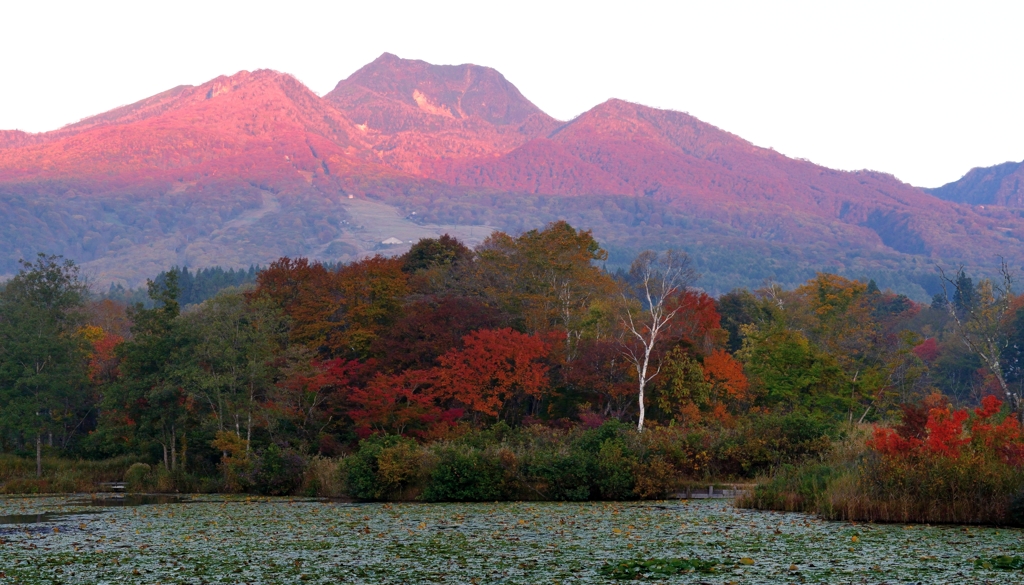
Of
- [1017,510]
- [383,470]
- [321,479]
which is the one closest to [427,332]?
[321,479]

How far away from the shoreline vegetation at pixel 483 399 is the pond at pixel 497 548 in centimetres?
411

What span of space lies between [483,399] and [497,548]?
27.3m

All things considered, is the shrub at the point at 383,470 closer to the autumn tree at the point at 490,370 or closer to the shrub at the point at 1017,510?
the autumn tree at the point at 490,370

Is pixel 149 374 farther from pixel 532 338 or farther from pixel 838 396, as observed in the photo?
pixel 838 396

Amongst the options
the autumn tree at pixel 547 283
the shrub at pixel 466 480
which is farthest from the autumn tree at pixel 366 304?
the shrub at pixel 466 480

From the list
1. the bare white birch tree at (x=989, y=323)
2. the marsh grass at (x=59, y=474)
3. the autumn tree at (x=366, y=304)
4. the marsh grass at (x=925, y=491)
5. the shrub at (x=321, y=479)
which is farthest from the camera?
the autumn tree at (x=366, y=304)

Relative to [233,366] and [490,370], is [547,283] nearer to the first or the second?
[490,370]

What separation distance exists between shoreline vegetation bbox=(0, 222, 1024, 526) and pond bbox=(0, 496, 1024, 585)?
4107mm

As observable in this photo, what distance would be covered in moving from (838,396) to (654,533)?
28.1m

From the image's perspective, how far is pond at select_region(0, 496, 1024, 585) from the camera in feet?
57.0

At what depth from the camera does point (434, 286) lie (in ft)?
197

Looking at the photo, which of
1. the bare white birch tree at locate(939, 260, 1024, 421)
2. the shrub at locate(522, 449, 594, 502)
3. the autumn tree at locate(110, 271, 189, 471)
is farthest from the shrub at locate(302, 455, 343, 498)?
the bare white birch tree at locate(939, 260, 1024, 421)

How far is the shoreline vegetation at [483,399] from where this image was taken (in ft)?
97.9

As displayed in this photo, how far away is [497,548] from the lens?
816 inches
